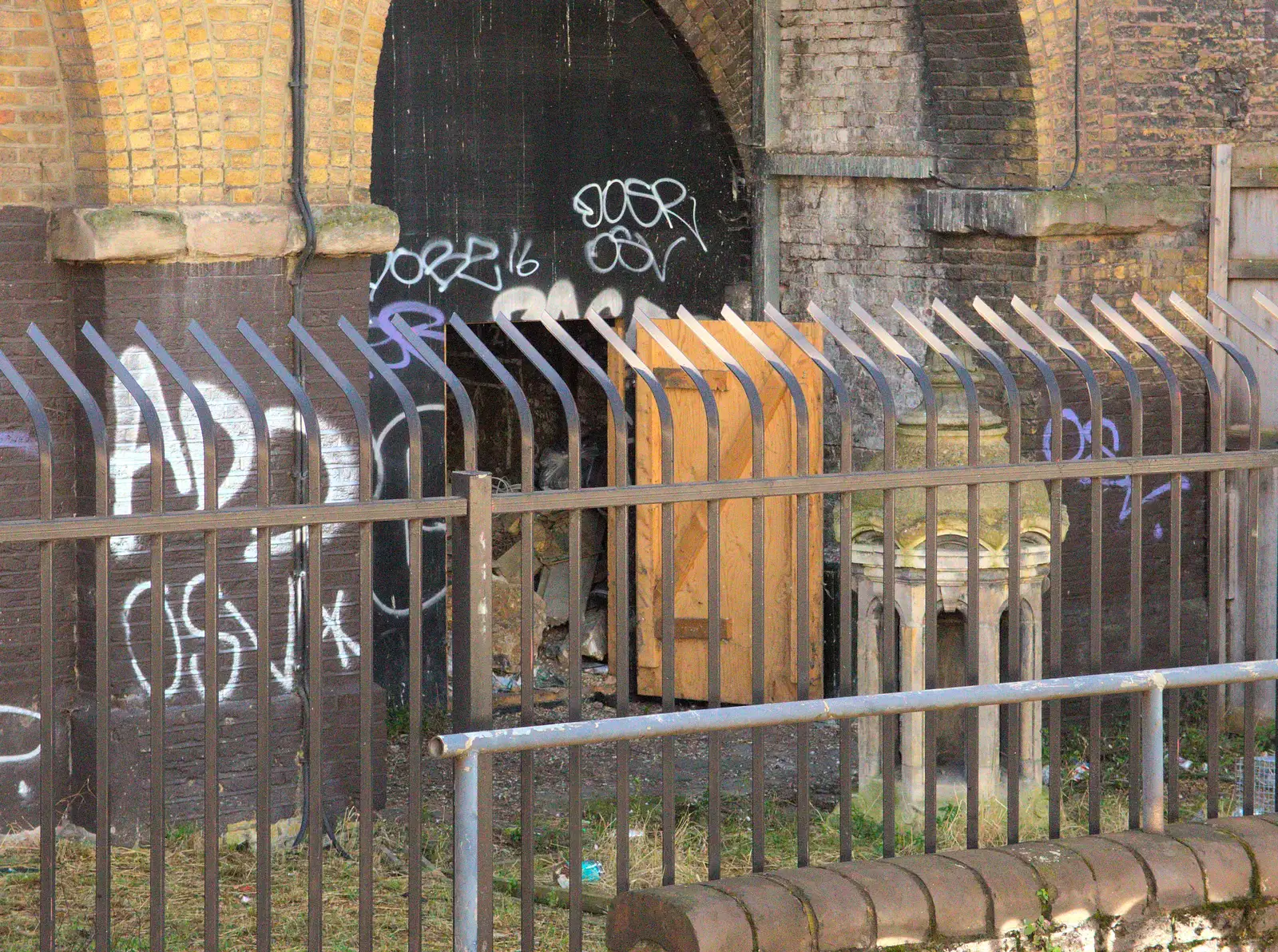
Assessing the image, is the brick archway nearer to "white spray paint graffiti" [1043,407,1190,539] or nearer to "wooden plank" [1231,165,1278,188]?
"white spray paint graffiti" [1043,407,1190,539]

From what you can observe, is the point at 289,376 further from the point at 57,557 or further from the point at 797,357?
the point at 797,357

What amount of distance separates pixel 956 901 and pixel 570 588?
50.9 inches

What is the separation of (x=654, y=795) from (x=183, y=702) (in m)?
2.13

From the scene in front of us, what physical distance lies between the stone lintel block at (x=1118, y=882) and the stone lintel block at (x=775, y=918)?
2.81 ft

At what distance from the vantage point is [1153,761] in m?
4.92

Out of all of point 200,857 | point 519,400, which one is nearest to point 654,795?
point 200,857

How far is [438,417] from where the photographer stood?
868 cm

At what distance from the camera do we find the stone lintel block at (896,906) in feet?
14.7

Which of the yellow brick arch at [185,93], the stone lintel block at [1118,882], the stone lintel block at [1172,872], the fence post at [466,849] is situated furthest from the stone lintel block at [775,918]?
the yellow brick arch at [185,93]

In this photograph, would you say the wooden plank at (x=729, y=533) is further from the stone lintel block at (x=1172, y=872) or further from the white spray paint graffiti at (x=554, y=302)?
the stone lintel block at (x=1172, y=872)

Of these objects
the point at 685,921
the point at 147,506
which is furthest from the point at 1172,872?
the point at 147,506

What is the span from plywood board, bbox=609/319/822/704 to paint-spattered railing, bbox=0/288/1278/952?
400 cm

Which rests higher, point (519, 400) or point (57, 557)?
point (519, 400)

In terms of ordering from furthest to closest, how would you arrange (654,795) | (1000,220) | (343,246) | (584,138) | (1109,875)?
(584,138), (1000,220), (654,795), (343,246), (1109,875)
